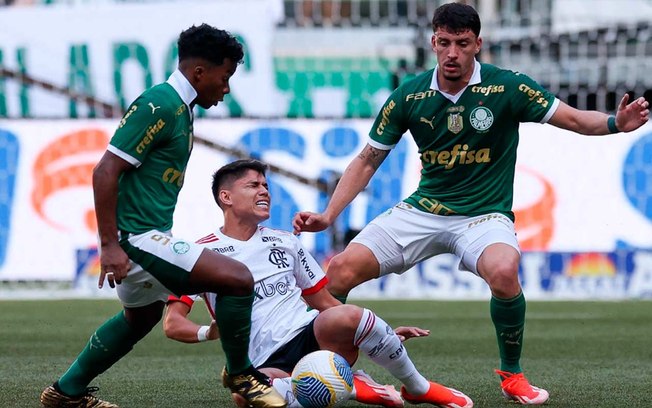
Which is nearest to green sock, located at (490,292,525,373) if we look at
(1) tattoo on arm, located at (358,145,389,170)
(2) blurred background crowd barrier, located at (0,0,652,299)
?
(1) tattoo on arm, located at (358,145,389,170)

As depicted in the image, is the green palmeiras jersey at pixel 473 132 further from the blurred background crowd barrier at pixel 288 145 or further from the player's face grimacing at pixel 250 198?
the blurred background crowd barrier at pixel 288 145

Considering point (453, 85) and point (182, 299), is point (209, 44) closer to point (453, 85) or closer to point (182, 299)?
point (182, 299)

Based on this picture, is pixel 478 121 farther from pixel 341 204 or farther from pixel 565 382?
pixel 565 382

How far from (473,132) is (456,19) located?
1.98 ft

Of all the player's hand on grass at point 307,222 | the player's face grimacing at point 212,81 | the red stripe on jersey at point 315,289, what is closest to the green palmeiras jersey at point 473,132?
the player's hand on grass at point 307,222

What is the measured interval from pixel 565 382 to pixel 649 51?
10.7 m

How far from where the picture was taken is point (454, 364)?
328 inches

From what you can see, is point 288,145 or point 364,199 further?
point 288,145

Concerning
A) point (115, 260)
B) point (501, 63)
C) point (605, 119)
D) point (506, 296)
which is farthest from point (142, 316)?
point (501, 63)

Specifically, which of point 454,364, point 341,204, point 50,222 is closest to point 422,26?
point 50,222

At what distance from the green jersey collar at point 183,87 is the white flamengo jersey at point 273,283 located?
79 cm

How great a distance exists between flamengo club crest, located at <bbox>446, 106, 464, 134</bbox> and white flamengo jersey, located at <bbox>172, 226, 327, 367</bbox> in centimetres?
115

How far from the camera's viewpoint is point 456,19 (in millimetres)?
6812

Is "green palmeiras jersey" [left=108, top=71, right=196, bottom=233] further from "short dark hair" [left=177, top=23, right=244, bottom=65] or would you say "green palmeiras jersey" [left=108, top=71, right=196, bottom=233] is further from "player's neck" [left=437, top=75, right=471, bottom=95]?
"player's neck" [left=437, top=75, right=471, bottom=95]
